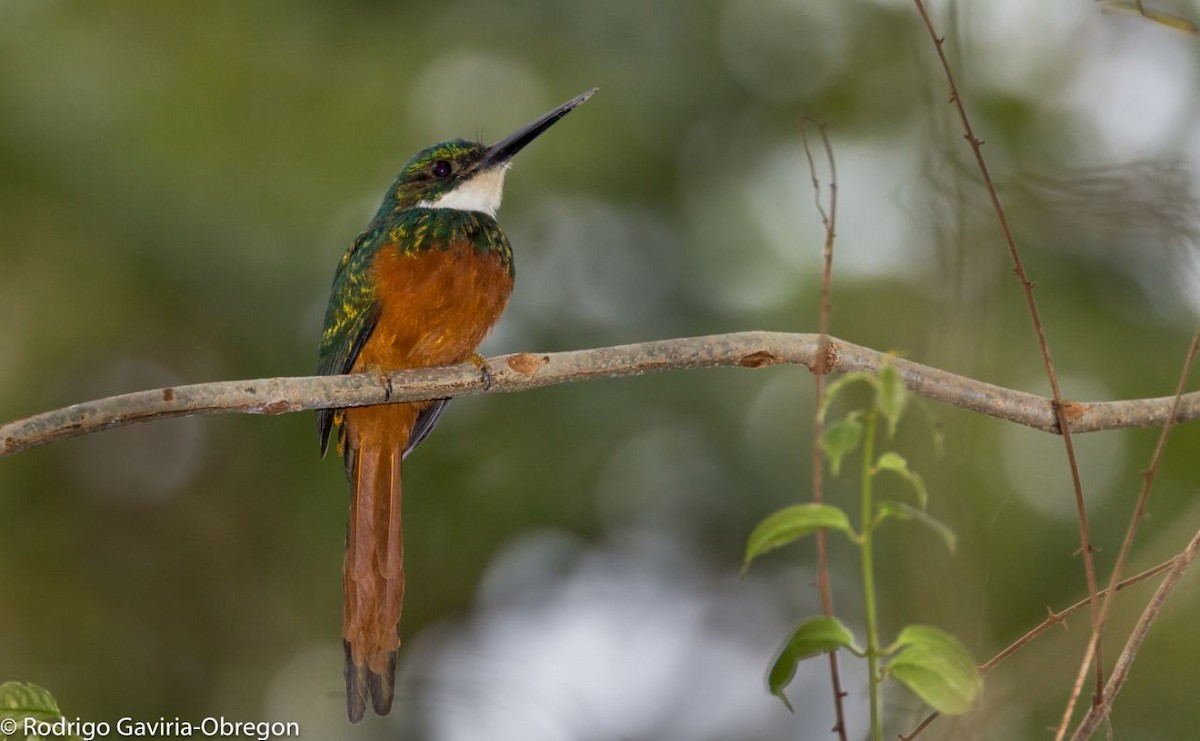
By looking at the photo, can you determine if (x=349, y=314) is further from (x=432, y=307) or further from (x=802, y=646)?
(x=802, y=646)

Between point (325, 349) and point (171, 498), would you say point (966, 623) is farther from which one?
point (171, 498)

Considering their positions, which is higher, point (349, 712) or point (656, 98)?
point (656, 98)

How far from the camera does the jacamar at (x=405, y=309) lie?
3.04 meters

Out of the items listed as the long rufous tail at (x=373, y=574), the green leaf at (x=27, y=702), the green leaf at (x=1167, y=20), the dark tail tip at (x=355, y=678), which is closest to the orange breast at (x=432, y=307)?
the long rufous tail at (x=373, y=574)

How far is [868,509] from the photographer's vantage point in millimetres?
1187

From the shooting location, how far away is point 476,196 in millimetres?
3648

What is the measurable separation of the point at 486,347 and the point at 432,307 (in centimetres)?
107

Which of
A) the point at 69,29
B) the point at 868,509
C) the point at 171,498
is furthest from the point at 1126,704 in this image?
the point at 69,29

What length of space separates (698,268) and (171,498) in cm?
237

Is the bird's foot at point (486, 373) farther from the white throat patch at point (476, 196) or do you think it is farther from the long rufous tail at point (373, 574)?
the white throat patch at point (476, 196)

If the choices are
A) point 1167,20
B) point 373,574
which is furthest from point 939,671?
point 373,574

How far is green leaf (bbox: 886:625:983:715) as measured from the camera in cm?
118

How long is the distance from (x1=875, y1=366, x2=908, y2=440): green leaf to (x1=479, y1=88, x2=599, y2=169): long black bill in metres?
2.37

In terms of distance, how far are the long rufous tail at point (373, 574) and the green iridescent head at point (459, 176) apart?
0.73 meters
